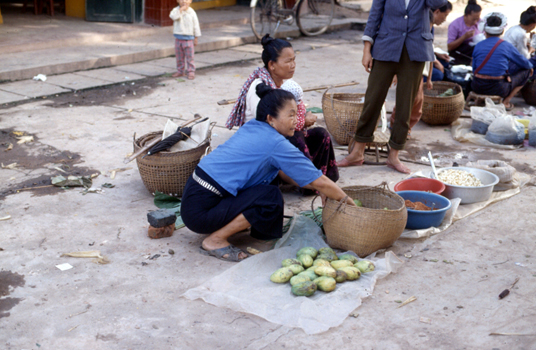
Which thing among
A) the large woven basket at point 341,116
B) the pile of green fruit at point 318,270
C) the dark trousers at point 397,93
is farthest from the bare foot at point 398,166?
the pile of green fruit at point 318,270

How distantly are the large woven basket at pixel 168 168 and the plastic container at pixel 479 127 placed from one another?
3.36 metres

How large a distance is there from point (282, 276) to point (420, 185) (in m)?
1.76

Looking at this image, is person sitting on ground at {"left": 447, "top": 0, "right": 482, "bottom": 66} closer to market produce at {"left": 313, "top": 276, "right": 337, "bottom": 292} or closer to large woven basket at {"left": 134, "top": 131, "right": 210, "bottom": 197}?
large woven basket at {"left": 134, "top": 131, "right": 210, "bottom": 197}

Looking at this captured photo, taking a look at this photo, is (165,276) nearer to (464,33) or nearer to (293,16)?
(464,33)

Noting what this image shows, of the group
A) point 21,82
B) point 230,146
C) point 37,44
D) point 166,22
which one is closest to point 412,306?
point 230,146

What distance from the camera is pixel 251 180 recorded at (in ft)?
11.6

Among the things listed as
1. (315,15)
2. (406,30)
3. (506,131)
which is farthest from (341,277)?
(315,15)

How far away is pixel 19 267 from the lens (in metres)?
3.32

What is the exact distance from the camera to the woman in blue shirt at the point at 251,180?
338 centimetres

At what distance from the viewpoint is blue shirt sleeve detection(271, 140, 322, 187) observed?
3.35 m

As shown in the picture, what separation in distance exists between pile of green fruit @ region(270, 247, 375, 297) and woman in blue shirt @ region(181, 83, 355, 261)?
32cm

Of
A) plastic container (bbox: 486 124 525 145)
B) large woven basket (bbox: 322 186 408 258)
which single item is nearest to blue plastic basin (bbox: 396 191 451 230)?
large woven basket (bbox: 322 186 408 258)

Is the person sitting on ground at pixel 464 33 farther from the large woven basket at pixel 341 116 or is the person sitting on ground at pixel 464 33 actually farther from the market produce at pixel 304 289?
the market produce at pixel 304 289

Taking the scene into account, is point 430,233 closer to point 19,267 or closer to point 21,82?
point 19,267
